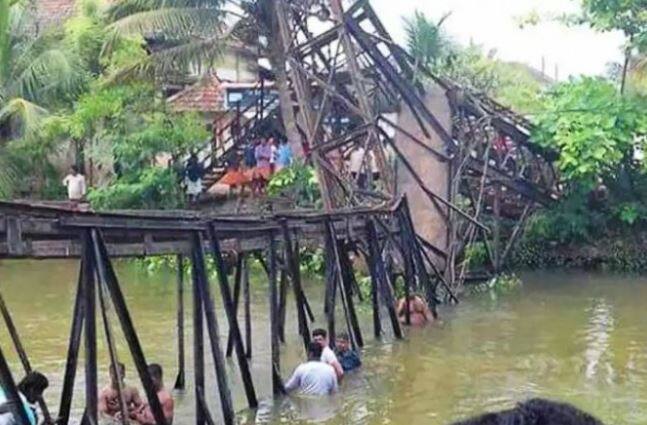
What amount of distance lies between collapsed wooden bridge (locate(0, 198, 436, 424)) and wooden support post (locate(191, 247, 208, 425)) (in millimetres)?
10

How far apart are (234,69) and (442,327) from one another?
14261 millimetres

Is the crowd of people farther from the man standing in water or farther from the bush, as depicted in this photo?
the man standing in water

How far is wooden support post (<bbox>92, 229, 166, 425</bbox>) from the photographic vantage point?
9288 millimetres

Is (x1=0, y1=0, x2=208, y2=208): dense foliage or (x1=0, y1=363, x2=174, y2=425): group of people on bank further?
(x1=0, y1=0, x2=208, y2=208): dense foliage

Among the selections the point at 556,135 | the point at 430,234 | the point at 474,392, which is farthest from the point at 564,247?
the point at 474,392

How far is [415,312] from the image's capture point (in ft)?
61.2

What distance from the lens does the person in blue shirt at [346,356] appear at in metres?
14.7

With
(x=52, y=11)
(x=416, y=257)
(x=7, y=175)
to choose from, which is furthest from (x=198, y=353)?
(x=52, y=11)

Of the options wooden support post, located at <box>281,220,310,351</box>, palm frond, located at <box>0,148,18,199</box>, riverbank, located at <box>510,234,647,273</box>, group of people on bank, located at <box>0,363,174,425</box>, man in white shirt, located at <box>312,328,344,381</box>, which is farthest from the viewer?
palm frond, located at <box>0,148,18,199</box>

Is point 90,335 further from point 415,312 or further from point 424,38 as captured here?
point 424,38

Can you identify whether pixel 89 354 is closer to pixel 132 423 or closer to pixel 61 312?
pixel 132 423

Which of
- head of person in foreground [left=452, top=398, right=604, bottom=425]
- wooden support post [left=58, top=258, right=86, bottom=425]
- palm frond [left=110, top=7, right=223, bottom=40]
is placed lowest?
wooden support post [left=58, top=258, right=86, bottom=425]

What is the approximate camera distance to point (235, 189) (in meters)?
27.1

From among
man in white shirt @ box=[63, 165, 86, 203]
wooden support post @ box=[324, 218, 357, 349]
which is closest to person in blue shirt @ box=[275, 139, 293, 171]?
man in white shirt @ box=[63, 165, 86, 203]
